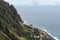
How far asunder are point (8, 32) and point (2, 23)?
301 inches

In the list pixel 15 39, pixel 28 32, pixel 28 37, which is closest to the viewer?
pixel 15 39

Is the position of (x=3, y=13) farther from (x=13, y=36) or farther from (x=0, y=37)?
(x=0, y=37)

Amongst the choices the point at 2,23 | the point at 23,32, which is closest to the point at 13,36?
the point at 2,23

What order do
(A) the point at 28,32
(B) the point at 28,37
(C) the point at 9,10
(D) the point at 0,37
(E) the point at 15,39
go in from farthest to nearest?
(C) the point at 9,10, (A) the point at 28,32, (B) the point at 28,37, (E) the point at 15,39, (D) the point at 0,37

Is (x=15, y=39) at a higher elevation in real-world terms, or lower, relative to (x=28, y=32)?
lower

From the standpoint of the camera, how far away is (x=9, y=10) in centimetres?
19338

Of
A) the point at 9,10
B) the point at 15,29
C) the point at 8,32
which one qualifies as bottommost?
the point at 8,32

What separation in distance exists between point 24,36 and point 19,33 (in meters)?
5.89

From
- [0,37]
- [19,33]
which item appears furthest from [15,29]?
[0,37]

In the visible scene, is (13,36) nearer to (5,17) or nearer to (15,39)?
(15,39)

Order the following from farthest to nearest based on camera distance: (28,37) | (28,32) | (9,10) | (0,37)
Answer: (9,10) → (28,32) → (28,37) → (0,37)

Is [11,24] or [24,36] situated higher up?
[11,24]

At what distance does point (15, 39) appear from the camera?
146 metres

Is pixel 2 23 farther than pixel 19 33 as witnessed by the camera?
No
